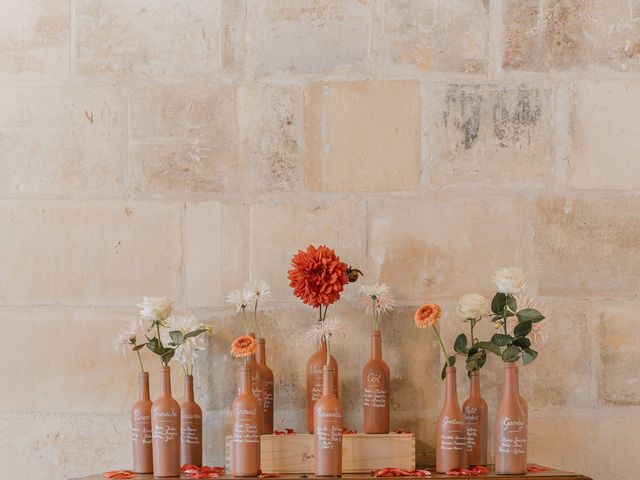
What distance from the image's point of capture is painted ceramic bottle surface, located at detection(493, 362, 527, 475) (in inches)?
82.2

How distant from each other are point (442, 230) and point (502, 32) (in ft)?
1.76

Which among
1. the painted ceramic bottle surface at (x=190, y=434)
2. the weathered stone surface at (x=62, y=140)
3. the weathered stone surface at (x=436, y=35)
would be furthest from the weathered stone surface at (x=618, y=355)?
the weathered stone surface at (x=62, y=140)

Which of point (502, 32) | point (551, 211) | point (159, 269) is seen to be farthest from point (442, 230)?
point (159, 269)

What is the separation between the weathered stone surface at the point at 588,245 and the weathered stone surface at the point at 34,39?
51.1 inches

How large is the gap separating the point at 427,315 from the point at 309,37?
0.79m

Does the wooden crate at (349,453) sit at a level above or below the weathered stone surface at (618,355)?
below

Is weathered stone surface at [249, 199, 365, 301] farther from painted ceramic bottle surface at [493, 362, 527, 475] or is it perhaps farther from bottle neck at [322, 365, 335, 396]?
painted ceramic bottle surface at [493, 362, 527, 475]

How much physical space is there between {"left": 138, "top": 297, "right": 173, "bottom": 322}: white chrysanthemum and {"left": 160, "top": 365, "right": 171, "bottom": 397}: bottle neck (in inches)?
4.7

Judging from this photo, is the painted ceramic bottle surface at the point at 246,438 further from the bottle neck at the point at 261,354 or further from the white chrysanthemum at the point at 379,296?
the white chrysanthemum at the point at 379,296

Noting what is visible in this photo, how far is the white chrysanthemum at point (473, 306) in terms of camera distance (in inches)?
87.2

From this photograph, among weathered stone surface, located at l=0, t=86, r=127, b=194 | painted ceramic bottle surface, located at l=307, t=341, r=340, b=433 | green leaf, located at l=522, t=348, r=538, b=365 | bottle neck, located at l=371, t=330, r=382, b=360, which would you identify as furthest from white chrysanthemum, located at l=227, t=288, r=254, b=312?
green leaf, located at l=522, t=348, r=538, b=365

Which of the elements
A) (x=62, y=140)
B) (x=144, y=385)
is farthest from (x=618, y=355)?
(x=62, y=140)

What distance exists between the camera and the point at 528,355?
2.13 m

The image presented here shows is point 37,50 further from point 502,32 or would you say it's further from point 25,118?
point 502,32
